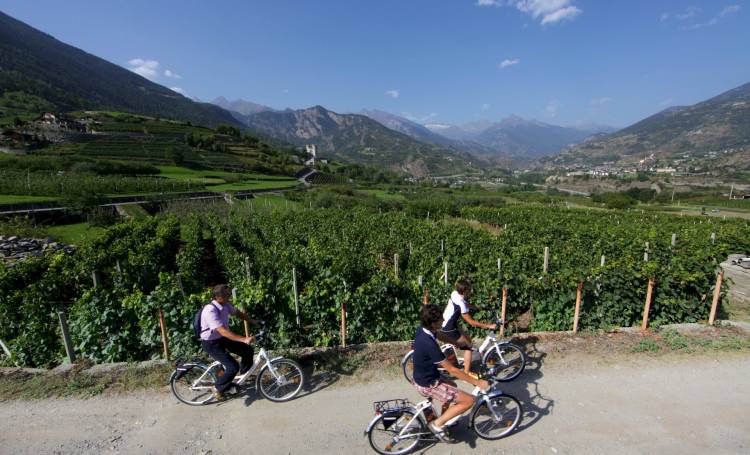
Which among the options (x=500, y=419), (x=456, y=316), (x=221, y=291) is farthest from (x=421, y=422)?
(x=221, y=291)

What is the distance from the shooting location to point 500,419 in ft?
15.0

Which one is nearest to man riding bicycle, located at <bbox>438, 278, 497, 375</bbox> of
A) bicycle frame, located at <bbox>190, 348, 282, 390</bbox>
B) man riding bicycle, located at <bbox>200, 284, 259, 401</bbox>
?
bicycle frame, located at <bbox>190, 348, 282, 390</bbox>

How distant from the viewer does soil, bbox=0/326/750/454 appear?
4.60 meters

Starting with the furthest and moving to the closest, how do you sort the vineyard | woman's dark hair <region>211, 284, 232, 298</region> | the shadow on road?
the vineyard → woman's dark hair <region>211, 284, 232, 298</region> → the shadow on road

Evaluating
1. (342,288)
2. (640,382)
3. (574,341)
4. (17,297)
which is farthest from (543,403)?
(17,297)

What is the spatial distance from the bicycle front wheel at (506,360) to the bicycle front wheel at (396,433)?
2099mm

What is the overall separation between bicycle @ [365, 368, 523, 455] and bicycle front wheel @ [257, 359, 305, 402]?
1736 mm

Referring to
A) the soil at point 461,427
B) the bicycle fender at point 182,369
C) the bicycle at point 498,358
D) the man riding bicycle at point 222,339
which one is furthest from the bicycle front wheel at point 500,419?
the bicycle fender at point 182,369

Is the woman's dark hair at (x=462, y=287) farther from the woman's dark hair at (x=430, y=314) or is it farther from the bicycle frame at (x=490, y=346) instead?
the woman's dark hair at (x=430, y=314)

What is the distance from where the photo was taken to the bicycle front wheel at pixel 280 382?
216 inches

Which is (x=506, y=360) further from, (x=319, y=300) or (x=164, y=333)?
(x=164, y=333)

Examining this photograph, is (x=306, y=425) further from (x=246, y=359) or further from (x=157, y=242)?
(x=157, y=242)

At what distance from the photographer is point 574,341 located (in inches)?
285

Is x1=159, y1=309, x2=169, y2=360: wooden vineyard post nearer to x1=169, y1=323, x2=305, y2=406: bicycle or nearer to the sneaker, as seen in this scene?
x1=169, y1=323, x2=305, y2=406: bicycle
